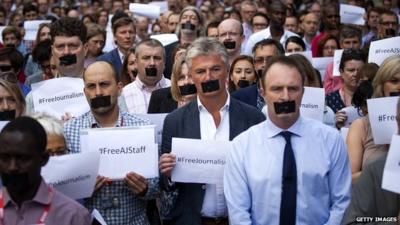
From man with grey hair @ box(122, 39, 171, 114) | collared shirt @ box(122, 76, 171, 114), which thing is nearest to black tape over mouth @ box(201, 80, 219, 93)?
collared shirt @ box(122, 76, 171, 114)

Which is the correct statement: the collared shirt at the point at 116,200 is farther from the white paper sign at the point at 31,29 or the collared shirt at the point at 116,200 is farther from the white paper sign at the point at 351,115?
the white paper sign at the point at 31,29

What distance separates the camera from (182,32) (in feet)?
38.0

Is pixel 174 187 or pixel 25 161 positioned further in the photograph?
pixel 174 187

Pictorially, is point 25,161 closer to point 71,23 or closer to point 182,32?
point 71,23

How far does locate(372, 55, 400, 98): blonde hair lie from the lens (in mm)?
6434

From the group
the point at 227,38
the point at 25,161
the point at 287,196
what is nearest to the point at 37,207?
the point at 25,161

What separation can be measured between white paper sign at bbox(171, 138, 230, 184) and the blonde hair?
1314 mm

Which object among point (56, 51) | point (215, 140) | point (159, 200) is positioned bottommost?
point (159, 200)

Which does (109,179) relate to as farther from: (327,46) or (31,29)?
(31,29)

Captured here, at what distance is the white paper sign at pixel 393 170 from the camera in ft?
15.1

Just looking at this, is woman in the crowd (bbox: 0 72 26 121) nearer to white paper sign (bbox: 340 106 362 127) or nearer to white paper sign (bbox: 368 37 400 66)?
white paper sign (bbox: 340 106 362 127)

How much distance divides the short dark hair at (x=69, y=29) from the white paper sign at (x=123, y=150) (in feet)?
8.41

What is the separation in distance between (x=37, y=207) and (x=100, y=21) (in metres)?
13.1

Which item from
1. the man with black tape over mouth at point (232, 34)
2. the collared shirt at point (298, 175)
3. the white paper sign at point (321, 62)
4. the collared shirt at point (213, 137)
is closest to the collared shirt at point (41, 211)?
the collared shirt at point (298, 175)
